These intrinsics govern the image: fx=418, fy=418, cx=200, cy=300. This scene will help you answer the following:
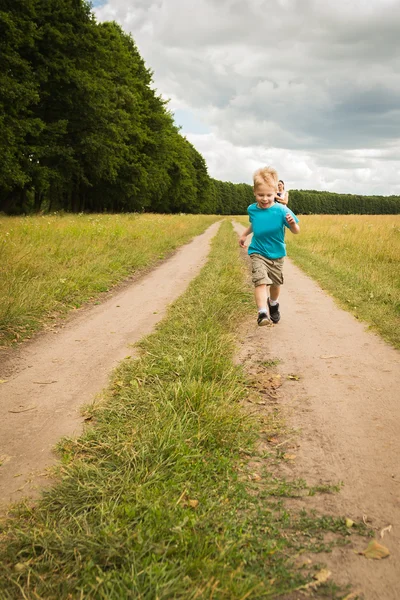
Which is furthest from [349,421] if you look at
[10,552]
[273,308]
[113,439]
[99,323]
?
[99,323]

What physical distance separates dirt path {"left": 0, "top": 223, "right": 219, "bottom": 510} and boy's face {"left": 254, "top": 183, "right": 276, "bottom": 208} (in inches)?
90.3

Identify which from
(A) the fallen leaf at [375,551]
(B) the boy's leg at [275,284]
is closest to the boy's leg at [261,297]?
(B) the boy's leg at [275,284]

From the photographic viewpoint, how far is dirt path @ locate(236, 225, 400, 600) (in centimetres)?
195

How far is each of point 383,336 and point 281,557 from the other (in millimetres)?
4190

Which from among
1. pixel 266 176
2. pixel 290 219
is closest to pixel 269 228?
pixel 290 219

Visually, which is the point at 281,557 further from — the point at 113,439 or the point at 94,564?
the point at 113,439

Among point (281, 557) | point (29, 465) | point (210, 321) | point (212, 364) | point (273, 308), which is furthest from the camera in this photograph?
point (273, 308)

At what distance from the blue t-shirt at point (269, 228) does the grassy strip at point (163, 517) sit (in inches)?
112

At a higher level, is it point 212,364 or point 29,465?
point 212,364

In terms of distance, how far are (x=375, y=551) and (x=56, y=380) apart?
3.16 metres

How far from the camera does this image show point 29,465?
272cm

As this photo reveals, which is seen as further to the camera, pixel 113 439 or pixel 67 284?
pixel 67 284

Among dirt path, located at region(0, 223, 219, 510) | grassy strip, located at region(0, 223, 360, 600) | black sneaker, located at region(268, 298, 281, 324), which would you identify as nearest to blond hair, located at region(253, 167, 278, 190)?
black sneaker, located at region(268, 298, 281, 324)

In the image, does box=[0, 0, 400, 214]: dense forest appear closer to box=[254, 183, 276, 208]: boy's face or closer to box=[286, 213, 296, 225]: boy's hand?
box=[254, 183, 276, 208]: boy's face
